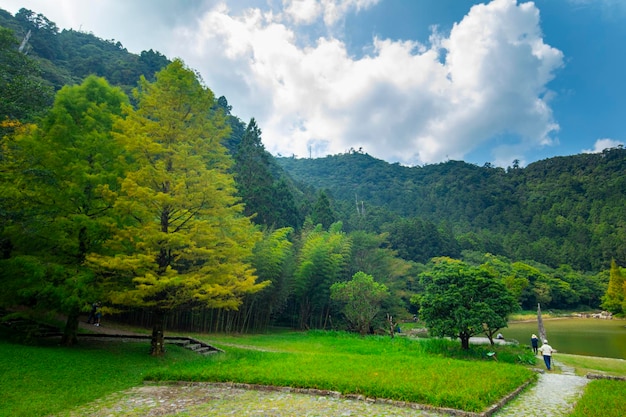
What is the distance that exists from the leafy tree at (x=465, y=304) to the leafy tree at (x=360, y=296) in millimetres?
6920

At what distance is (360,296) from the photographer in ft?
78.8

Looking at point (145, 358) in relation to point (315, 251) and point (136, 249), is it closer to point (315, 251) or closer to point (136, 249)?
point (136, 249)

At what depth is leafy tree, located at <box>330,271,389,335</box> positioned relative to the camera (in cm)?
2388

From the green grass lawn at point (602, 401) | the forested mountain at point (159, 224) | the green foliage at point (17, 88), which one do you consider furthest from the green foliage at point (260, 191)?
the green grass lawn at point (602, 401)

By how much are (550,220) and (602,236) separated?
12.4 m

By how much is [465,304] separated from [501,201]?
89.3 m

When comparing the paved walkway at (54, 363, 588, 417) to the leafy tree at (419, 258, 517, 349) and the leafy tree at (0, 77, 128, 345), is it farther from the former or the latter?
the leafy tree at (419, 258, 517, 349)

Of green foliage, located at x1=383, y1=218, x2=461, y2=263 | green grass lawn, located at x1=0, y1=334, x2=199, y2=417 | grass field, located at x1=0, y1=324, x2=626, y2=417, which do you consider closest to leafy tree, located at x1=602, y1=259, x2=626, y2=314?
green foliage, located at x1=383, y1=218, x2=461, y2=263

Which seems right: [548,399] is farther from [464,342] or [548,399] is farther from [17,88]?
[17,88]

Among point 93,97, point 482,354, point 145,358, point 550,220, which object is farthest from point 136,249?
point 550,220

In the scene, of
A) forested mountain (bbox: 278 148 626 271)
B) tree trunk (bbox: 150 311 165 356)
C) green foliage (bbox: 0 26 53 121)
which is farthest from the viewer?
forested mountain (bbox: 278 148 626 271)

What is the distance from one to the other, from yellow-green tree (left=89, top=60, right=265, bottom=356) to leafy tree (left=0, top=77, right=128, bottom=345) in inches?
26.6

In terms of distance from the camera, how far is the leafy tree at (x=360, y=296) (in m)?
23.9

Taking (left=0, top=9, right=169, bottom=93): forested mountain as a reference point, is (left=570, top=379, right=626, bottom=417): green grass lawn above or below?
below
